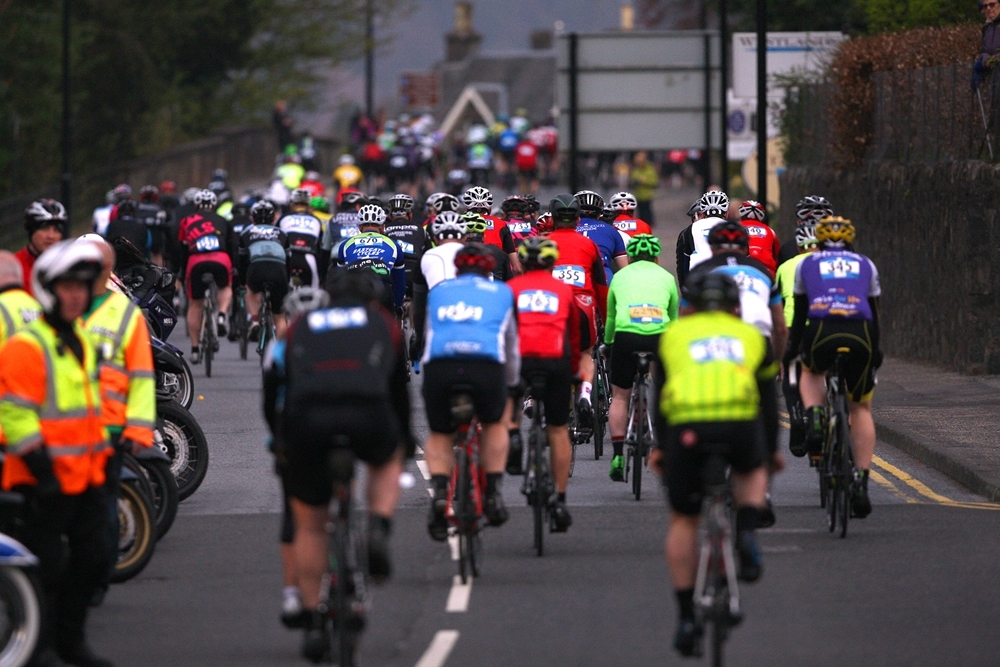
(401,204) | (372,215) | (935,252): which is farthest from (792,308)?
(935,252)

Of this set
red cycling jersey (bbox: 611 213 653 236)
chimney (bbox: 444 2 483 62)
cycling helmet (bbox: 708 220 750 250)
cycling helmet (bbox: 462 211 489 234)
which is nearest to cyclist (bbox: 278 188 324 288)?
red cycling jersey (bbox: 611 213 653 236)

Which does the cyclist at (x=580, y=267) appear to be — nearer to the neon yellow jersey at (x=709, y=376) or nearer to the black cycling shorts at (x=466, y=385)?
the black cycling shorts at (x=466, y=385)

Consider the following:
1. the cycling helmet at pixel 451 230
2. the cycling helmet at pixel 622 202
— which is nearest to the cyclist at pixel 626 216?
the cycling helmet at pixel 622 202

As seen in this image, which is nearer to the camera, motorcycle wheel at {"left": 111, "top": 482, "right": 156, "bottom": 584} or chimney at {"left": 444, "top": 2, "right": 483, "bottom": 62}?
motorcycle wheel at {"left": 111, "top": 482, "right": 156, "bottom": 584}

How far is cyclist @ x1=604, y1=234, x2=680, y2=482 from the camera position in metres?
14.1

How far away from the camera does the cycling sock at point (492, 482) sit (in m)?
11.6

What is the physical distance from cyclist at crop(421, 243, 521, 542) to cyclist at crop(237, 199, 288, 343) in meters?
11.2

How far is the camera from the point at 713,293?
8773mm

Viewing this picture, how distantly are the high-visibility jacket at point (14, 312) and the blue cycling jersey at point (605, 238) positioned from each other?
8.07 metres

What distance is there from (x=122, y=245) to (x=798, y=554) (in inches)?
302

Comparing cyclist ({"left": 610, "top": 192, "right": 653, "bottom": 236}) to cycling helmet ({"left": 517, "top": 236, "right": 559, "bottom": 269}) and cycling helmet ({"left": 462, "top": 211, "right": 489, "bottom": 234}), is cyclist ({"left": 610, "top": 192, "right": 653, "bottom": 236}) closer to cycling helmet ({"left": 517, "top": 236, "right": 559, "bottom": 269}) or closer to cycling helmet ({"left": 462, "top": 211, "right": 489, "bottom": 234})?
cycling helmet ({"left": 462, "top": 211, "right": 489, "bottom": 234})

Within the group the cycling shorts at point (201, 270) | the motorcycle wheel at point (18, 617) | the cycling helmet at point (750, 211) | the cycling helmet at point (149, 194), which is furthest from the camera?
the cycling helmet at point (149, 194)

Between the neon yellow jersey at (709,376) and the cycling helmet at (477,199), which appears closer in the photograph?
the neon yellow jersey at (709,376)

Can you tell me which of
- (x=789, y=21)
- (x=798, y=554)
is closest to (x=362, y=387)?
(x=798, y=554)
